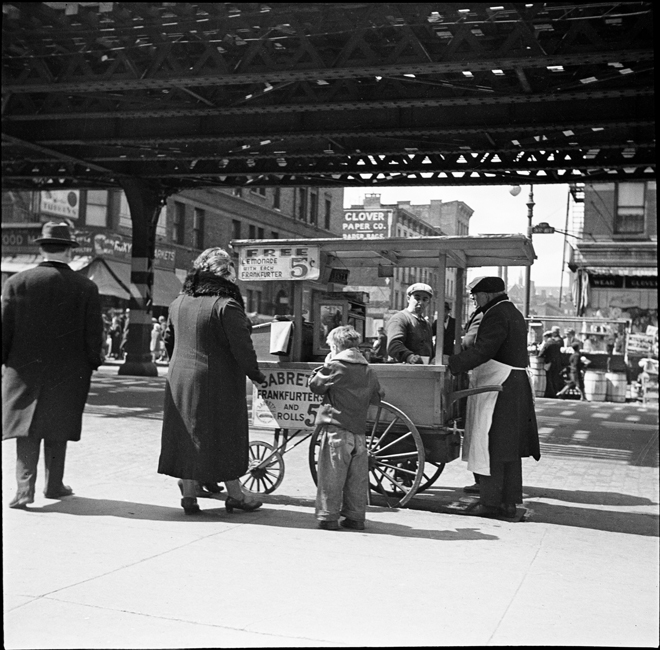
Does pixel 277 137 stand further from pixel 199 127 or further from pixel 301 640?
pixel 301 640

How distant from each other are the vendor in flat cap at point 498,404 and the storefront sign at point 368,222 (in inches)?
54.6

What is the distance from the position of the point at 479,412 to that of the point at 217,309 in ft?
6.98

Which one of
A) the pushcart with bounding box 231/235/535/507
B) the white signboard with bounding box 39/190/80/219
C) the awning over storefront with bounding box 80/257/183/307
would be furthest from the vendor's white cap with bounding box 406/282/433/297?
the white signboard with bounding box 39/190/80/219

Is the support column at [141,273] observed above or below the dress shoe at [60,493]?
above

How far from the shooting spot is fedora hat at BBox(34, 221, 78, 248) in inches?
124

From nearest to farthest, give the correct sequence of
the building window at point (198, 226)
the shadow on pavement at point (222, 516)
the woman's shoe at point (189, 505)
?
the shadow on pavement at point (222, 516), the woman's shoe at point (189, 505), the building window at point (198, 226)

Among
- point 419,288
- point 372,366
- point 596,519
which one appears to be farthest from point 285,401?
point 596,519

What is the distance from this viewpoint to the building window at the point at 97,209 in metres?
3.39

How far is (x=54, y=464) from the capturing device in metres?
5.80

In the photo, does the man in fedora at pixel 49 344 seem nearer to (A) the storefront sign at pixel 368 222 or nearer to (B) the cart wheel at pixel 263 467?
(A) the storefront sign at pixel 368 222

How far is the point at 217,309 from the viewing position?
600 cm

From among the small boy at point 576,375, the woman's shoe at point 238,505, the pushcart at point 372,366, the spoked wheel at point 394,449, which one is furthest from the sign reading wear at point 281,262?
the small boy at point 576,375

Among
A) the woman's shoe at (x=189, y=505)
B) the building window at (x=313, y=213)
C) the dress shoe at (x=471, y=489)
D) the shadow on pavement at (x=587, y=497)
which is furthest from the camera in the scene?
the dress shoe at (x=471, y=489)

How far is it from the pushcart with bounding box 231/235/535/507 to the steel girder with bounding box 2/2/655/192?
0.85 m
